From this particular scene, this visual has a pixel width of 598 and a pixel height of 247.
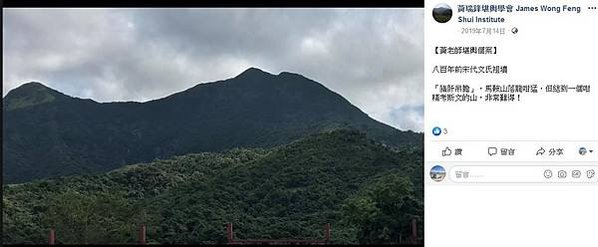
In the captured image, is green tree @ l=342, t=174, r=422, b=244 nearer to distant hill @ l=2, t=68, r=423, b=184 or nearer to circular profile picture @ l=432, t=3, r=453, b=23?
circular profile picture @ l=432, t=3, r=453, b=23

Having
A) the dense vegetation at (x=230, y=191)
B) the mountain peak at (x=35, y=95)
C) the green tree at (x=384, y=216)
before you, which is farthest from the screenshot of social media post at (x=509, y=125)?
the mountain peak at (x=35, y=95)

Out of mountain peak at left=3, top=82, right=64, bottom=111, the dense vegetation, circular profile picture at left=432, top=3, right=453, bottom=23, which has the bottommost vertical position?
the dense vegetation

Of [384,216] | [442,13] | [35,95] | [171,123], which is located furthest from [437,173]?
[171,123]

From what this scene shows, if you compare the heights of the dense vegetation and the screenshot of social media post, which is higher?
the screenshot of social media post

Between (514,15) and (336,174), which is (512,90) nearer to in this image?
(514,15)

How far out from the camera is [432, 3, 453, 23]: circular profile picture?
143cm

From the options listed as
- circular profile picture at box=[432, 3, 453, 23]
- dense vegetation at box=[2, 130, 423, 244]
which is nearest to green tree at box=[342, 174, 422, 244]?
dense vegetation at box=[2, 130, 423, 244]

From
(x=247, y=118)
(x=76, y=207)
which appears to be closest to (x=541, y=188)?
(x=76, y=207)

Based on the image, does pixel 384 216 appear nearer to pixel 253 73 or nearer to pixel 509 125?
pixel 509 125

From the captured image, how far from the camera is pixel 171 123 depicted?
33.3 ft

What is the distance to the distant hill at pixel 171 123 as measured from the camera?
8609 mm

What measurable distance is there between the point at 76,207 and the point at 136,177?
51.0 inches

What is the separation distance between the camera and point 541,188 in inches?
55.0

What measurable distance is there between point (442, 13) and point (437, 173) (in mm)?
360
